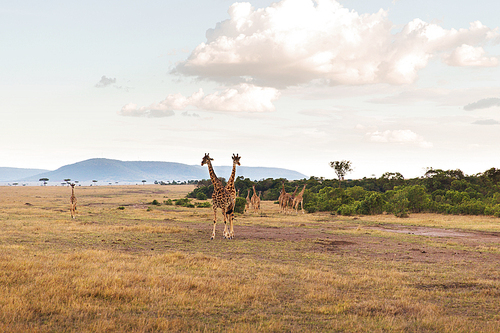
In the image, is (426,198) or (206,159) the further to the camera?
(426,198)

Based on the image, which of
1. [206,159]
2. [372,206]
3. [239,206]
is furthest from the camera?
[239,206]

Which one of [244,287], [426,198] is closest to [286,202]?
[426,198]

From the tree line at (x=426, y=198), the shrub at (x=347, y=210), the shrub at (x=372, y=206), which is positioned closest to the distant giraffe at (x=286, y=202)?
the tree line at (x=426, y=198)

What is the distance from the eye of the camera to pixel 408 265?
14.6 meters

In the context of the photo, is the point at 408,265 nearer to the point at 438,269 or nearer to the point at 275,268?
the point at 438,269

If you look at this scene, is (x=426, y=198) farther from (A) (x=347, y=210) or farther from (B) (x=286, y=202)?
(B) (x=286, y=202)

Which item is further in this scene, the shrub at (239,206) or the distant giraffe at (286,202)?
the distant giraffe at (286,202)

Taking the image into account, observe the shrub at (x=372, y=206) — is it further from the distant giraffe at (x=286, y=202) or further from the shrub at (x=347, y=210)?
the distant giraffe at (x=286, y=202)

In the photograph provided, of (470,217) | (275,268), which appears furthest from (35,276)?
(470,217)

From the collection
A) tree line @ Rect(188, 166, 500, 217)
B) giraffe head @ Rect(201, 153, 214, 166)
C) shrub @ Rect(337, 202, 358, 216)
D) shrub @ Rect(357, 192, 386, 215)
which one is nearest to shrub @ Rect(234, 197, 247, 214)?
tree line @ Rect(188, 166, 500, 217)

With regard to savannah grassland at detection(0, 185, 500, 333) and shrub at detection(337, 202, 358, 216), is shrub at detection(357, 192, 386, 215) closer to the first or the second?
shrub at detection(337, 202, 358, 216)

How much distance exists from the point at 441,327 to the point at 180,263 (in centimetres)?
859

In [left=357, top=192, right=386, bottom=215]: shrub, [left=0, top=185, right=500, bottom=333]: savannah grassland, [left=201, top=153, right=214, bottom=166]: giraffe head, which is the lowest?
[left=0, top=185, right=500, bottom=333]: savannah grassland

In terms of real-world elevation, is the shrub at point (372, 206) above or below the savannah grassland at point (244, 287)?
above
